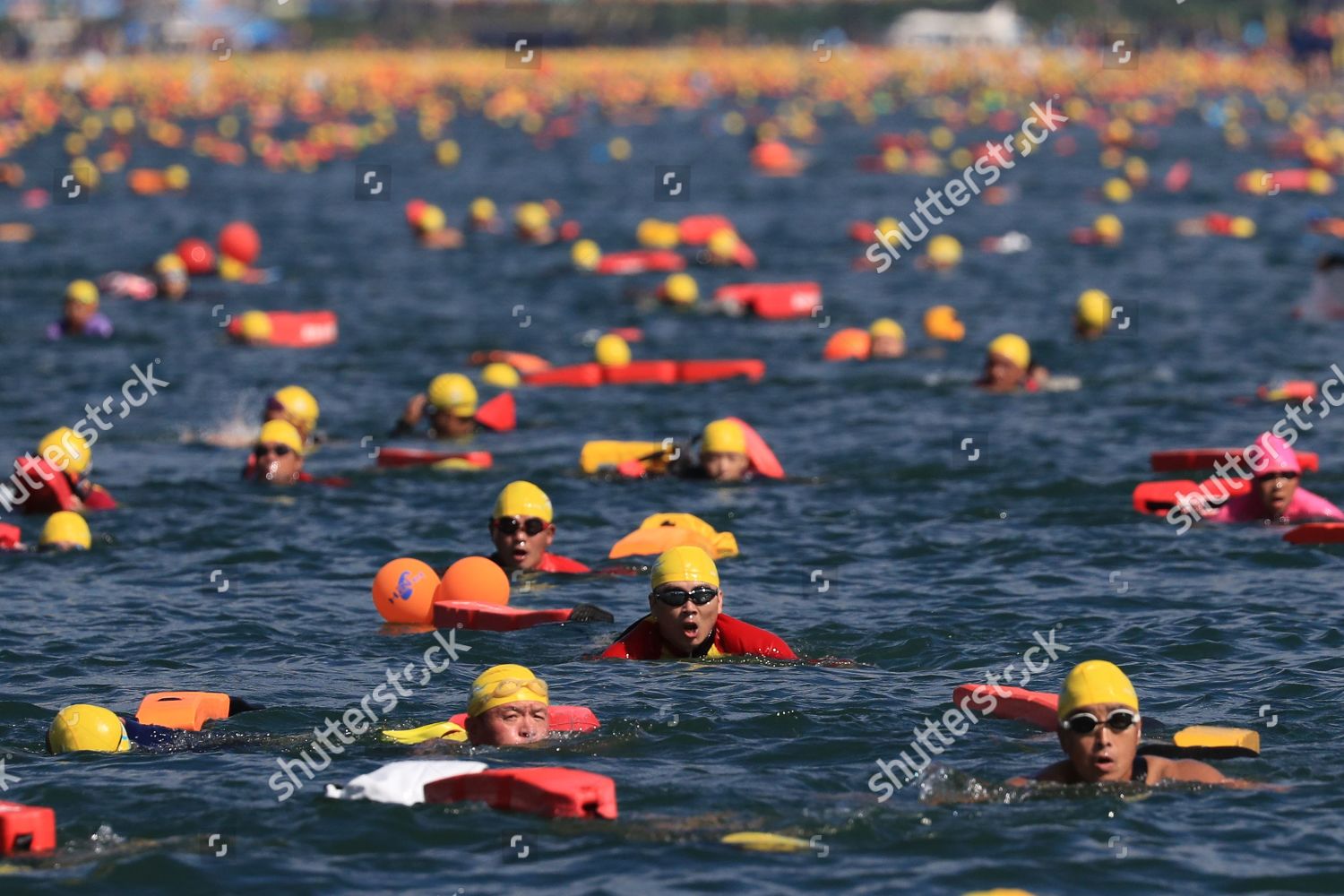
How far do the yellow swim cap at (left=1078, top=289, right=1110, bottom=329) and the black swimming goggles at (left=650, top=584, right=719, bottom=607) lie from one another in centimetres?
1610

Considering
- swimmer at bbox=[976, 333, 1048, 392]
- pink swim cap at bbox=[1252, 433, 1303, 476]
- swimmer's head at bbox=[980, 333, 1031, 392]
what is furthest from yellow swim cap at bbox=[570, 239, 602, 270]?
pink swim cap at bbox=[1252, 433, 1303, 476]

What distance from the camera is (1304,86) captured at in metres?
89.6

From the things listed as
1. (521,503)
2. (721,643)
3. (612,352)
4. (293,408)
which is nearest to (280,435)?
(293,408)

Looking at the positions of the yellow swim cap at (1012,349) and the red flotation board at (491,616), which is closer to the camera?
the red flotation board at (491,616)

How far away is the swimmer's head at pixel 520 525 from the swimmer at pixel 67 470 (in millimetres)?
5083

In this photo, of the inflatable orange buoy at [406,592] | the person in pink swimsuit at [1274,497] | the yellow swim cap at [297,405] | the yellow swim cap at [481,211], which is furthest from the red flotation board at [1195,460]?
the yellow swim cap at [481,211]

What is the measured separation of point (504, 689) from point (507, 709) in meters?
0.12

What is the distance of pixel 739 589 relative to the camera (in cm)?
1711

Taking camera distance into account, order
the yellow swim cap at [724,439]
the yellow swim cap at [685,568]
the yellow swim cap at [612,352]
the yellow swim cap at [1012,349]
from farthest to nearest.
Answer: the yellow swim cap at [612,352] → the yellow swim cap at [1012,349] → the yellow swim cap at [724,439] → the yellow swim cap at [685,568]

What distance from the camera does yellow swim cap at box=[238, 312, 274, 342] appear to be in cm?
2966

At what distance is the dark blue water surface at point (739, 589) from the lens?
1082cm

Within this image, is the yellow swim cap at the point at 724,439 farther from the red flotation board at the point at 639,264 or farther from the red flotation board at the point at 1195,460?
the red flotation board at the point at 639,264

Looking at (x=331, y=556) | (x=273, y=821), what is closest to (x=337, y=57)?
(x=331, y=556)

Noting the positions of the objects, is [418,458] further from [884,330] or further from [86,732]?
[86,732]
